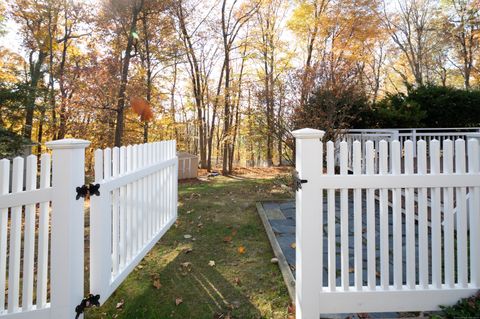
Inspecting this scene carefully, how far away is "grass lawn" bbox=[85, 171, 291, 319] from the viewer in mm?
2359

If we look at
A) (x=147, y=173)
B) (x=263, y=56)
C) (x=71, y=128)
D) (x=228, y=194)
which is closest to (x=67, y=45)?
(x=71, y=128)

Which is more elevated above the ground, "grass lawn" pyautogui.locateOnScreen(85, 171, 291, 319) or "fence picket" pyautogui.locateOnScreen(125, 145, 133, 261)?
"fence picket" pyautogui.locateOnScreen(125, 145, 133, 261)

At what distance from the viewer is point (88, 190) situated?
2166 millimetres

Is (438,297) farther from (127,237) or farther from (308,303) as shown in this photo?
(127,237)

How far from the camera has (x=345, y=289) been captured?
2.19 m

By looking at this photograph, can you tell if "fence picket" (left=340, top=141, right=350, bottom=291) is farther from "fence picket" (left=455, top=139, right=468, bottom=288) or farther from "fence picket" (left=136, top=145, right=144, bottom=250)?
"fence picket" (left=136, top=145, right=144, bottom=250)

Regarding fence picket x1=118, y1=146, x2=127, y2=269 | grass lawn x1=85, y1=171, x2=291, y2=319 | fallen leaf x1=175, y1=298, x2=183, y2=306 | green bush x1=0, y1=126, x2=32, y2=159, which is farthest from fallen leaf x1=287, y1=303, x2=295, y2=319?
green bush x1=0, y1=126, x2=32, y2=159

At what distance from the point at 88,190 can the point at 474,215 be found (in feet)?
9.96

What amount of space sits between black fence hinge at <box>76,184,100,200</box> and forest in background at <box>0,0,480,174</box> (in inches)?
218

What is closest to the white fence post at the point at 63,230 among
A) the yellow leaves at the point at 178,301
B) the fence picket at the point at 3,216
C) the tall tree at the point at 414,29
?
the fence picket at the point at 3,216

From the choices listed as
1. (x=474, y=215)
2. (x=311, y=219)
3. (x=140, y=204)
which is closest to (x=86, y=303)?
(x=140, y=204)

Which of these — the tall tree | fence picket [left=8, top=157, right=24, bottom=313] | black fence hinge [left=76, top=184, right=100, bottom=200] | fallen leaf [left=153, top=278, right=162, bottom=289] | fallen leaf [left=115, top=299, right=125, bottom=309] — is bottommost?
fallen leaf [left=115, top=299, right=125, bottom=309]

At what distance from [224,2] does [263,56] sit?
3.61m

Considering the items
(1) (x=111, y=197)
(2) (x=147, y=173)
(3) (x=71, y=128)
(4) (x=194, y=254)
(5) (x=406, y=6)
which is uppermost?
(5) (x=406, y=6)
